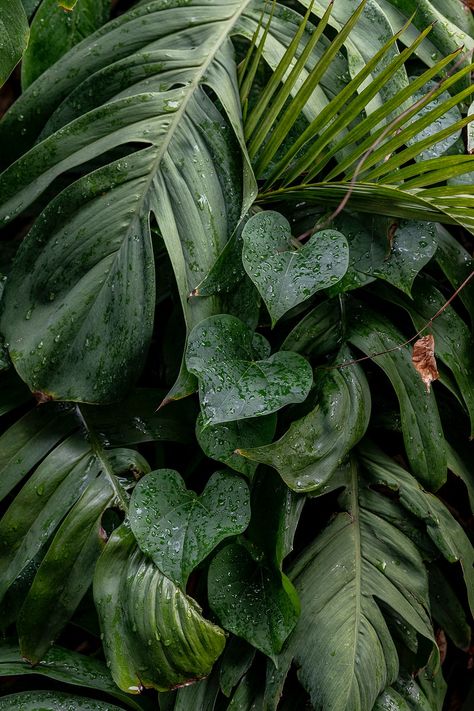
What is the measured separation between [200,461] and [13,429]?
1.08 ft

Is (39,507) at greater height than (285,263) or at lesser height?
lesser

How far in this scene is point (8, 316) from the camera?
3.56ft

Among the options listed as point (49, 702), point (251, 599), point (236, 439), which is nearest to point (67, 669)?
point (49, 702)

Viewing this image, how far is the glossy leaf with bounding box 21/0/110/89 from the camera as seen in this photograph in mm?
1312

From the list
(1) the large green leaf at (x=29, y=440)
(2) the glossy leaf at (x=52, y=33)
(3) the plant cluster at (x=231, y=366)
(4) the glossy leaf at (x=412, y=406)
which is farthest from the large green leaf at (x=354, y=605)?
(2) the glossy leaf at (x=52, y=33)

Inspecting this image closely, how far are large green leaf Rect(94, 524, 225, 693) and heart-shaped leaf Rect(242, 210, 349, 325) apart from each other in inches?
16.8

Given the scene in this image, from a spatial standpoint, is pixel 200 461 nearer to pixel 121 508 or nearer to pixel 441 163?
pixel 121 508

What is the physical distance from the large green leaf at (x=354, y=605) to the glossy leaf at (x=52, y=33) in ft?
3.17

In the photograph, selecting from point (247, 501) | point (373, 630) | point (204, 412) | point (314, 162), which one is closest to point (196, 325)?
point (204, 412)

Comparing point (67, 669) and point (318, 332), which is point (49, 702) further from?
point (318, 332)

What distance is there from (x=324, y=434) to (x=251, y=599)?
0.27m

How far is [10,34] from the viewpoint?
1.00m

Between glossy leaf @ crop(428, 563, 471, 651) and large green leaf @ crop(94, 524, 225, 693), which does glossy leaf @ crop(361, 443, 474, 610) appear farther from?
large green leaf @ crop(94, 524, 225, 693)

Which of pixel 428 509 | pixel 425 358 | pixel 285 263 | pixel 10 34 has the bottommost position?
pixel 428 509
